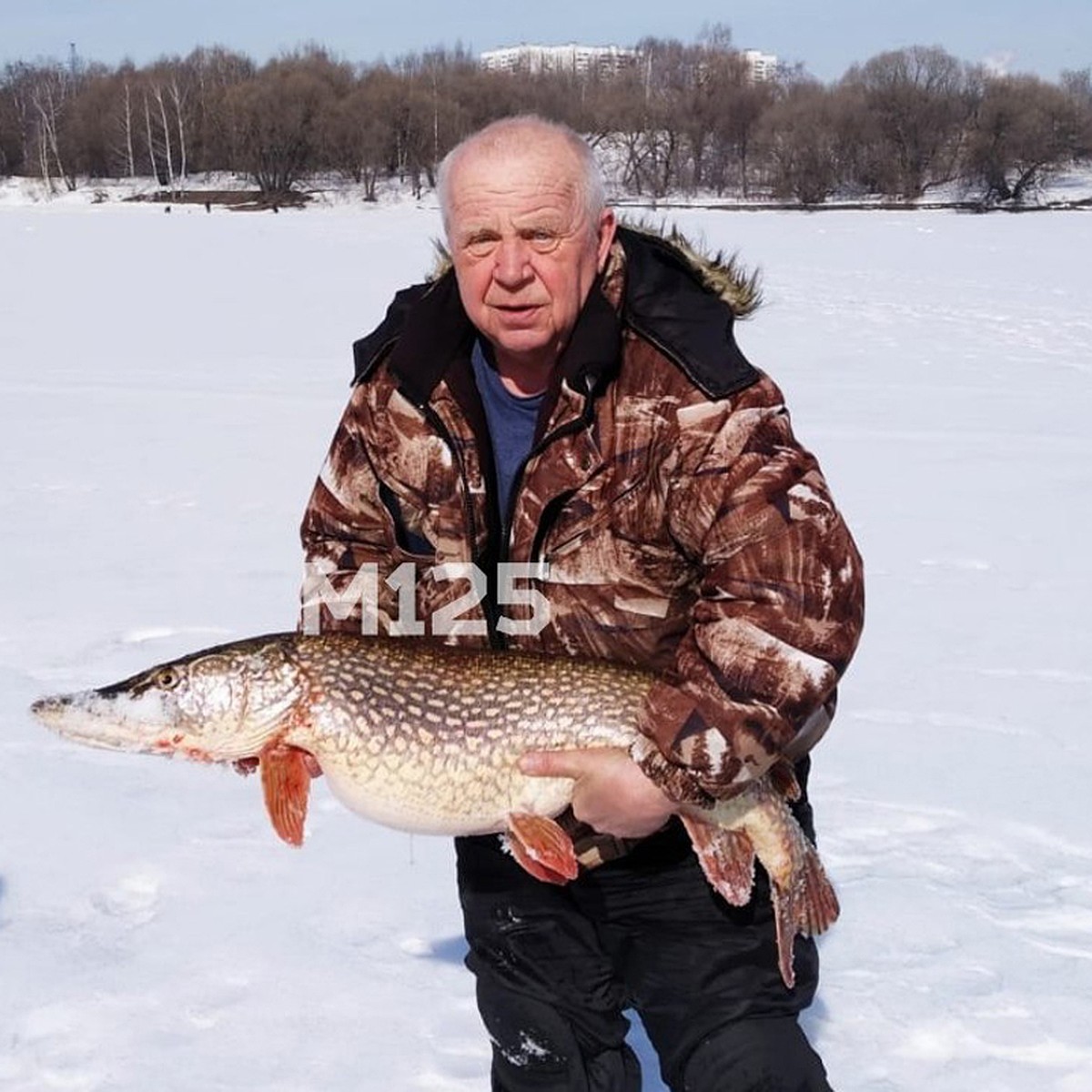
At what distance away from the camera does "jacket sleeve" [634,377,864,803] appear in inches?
71.3

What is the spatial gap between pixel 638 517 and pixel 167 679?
78 cm

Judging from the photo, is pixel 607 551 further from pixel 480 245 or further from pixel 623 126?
pixel 623 126

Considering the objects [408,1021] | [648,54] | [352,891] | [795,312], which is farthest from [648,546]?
[648,54]

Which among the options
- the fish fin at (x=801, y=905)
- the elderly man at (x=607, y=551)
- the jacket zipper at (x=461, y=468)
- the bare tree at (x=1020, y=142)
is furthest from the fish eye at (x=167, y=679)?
the bare tree at (x=1020, y=142)

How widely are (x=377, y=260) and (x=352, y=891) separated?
18379 mm

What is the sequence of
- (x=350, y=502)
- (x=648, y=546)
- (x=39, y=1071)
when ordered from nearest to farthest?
(x=648, y=546)
(x=350, y=502)
(x=39, y=1071)

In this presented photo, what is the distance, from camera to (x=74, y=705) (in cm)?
204

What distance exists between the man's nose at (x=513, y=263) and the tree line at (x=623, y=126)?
38.1m

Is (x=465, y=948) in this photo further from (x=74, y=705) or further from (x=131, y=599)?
(x=131, y=599)

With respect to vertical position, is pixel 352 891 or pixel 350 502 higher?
pixel 350 502

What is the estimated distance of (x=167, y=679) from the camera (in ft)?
6.77

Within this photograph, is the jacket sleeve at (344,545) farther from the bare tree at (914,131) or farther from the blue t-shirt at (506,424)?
the bare tree at (914,131)

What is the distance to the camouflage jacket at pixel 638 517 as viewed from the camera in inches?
71.8

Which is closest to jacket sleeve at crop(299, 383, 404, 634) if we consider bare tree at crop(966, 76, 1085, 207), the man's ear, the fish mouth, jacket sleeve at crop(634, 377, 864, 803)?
the fish mouth
